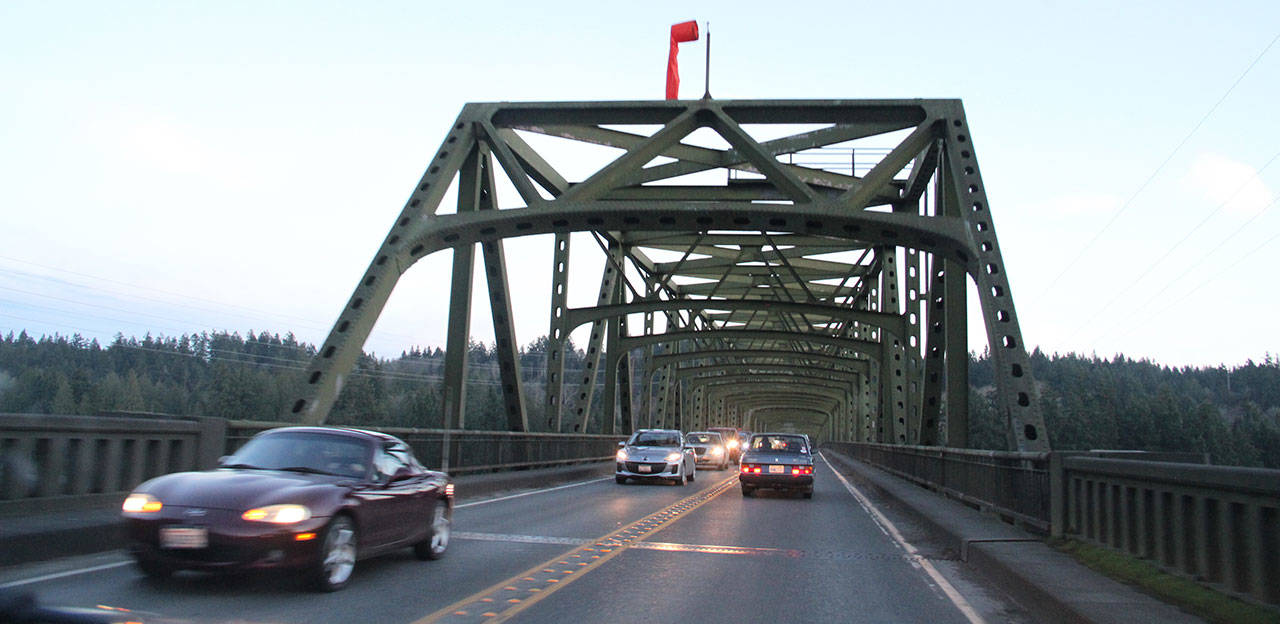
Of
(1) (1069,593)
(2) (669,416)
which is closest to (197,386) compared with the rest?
A: (2) (669,416)

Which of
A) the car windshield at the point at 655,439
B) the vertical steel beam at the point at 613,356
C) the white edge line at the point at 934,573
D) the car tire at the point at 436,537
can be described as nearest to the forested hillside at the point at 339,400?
the vertical steel beam at the point at 613,356

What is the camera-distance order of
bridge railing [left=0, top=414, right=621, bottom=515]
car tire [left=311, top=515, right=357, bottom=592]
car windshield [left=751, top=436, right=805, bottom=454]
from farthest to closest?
car windshield [left=751, top=436, right=805, bottom=454]
bridge railing [left=0, top=414, right=621, bottom=515]
car tire [left=311, top=515, right=357, bottom=592]

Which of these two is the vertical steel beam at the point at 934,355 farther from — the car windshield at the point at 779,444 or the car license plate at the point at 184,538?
the car license plate at the point at 184,538

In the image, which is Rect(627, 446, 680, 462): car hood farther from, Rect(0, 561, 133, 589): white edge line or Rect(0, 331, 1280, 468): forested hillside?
Rect(0, 331, 1280, 468): forested hillside

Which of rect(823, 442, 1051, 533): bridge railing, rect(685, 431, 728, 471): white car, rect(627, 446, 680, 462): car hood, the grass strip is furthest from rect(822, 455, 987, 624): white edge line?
rect(685, 431, 728, 471): white car

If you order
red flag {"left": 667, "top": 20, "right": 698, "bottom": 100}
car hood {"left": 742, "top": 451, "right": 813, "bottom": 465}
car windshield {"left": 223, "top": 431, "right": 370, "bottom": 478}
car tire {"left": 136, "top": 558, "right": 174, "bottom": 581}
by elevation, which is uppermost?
red flag {"left": 667, "top": 20, "right": 698, "bottom": 100}

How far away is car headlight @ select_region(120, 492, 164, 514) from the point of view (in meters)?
7.18

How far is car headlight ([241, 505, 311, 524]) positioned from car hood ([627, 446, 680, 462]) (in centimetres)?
1809

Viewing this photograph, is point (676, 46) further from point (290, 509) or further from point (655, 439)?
point (290, 509)

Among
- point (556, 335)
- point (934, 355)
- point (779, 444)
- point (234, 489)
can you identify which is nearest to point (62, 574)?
point (234, 489)

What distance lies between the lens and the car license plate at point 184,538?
7.01 m

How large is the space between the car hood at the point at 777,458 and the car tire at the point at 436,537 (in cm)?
1259

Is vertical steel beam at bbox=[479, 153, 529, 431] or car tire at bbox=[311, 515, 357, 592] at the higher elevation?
vertical steel beam at bbox=[479, 153, 529, 431]

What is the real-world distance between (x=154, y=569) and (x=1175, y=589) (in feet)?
24.2
